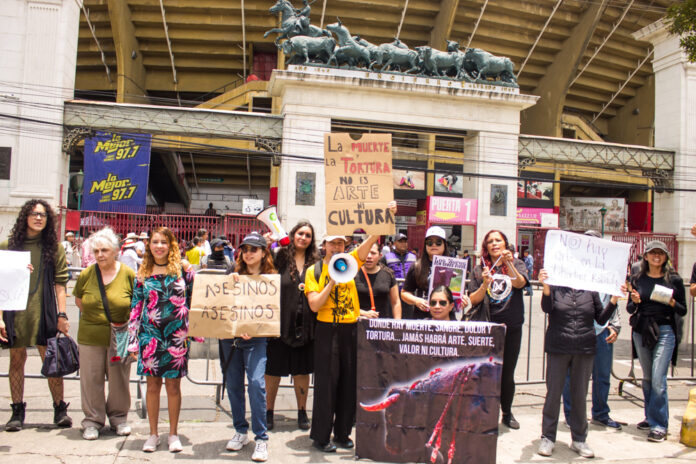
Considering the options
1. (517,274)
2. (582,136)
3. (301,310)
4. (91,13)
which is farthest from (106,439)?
(582,136)

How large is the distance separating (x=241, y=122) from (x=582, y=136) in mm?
24802

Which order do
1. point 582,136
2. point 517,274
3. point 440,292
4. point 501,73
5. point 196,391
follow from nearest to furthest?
1. point 440,292
2. point 517,274
3. point 196,391
4. point 501,73
5. point 582,136

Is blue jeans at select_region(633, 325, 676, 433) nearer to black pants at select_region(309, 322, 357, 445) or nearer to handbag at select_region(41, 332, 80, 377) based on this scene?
black pants at select_region(309, 322, 357, 445)

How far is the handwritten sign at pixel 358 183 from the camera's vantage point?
4.64 metres

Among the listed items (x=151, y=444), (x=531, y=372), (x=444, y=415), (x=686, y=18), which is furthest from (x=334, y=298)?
(x=686, y=18)

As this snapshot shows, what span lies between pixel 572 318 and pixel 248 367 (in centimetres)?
292

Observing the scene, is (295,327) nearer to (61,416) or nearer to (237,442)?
(237,442)

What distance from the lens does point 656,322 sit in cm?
522

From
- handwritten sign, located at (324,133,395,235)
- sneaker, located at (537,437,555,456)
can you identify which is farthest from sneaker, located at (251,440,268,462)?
sneaker, located at (537,437,555,456)

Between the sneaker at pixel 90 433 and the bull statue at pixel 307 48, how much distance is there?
62.4ft

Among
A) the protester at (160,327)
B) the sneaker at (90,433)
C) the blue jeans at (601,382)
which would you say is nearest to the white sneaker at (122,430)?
the sneaker at (90,433)

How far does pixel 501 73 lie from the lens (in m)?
23.8

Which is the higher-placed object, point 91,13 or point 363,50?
point 91,13

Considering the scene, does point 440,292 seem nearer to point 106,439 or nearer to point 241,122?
point 106,439
